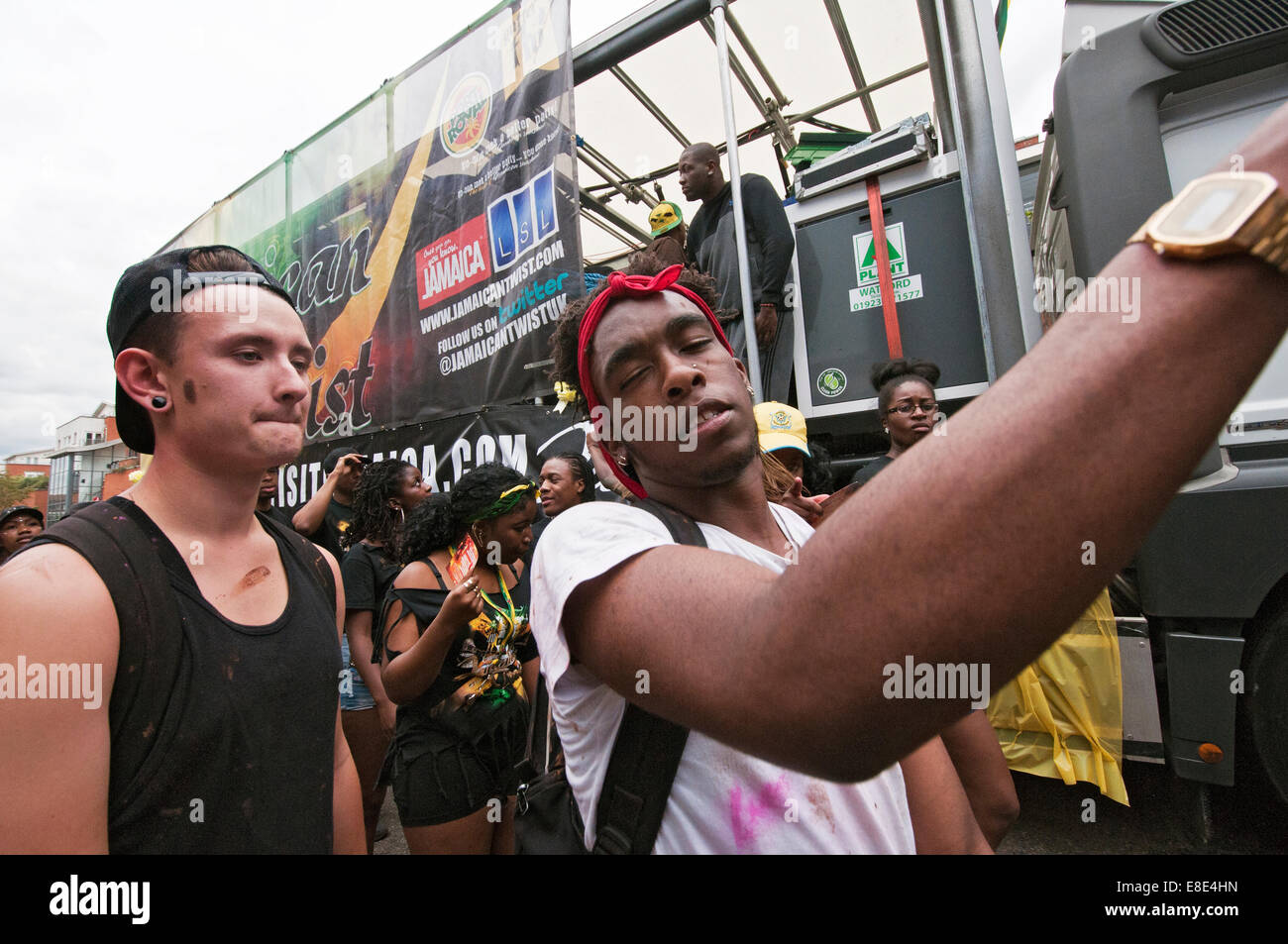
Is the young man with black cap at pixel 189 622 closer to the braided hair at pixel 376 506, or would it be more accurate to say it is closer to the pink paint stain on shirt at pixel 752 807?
the pink paint stain on shirt at pixel 752 807

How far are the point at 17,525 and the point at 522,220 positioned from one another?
437cm

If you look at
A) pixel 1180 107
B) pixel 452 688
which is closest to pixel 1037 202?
pixel 1180 107

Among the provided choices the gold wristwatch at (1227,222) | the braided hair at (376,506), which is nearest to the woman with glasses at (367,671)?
the braided hair at (376,506)

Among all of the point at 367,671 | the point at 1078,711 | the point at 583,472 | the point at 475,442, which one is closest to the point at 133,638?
the point at 367,671

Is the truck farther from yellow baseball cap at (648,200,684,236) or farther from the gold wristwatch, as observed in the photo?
the gold wristwatch

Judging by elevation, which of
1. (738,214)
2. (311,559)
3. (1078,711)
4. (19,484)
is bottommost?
(1078,711)

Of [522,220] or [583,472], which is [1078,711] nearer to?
[583,472]

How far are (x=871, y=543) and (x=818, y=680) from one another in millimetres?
128

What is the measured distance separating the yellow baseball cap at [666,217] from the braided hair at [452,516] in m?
2.35

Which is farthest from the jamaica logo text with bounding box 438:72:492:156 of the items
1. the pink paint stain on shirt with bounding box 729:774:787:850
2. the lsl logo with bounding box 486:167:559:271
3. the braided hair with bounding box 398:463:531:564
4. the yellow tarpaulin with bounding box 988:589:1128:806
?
the pink paint stain on shirt with bounding box 729:774:787:850

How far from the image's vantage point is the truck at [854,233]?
2396mm

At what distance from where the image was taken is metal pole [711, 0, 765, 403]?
335 centimetres

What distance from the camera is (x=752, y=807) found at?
0.95 m
